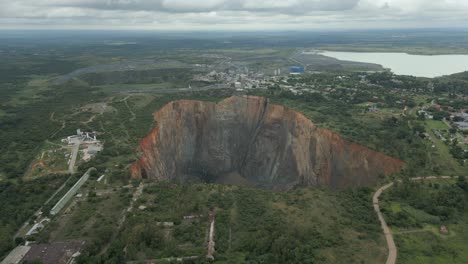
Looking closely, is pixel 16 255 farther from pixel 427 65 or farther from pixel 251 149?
pixel 427 65

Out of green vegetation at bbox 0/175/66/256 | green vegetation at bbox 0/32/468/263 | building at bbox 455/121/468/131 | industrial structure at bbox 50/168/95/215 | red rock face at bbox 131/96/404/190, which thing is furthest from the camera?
building at bbox 455/121/468/131

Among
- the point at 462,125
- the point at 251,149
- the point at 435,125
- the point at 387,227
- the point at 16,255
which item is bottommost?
the point at 251,149

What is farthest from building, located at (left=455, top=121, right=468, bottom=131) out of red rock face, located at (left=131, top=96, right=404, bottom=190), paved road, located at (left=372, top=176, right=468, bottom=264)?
red rock face, located at (left=131, top=96, right=404, bottom=190)

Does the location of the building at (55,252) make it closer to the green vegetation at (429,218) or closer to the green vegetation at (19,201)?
the green vegetation at (19,201)

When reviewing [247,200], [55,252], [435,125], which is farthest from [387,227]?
[435,125]

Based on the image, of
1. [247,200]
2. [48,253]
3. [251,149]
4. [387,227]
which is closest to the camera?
[48,253]

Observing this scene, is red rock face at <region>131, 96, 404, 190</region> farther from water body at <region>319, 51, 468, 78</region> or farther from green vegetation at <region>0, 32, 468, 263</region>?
water body at <region>319, 51, 468, 78</region>

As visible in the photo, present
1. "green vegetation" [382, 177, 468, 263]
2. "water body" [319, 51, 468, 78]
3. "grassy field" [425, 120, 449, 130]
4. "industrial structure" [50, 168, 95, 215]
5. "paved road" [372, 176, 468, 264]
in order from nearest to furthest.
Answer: "paved road" [372, 176, 468, 264], "green vegetation" [382, 177, 468, 263], "industrial structure" [50, 168, 95, 215], "grassy field" [425, 120, 449, 130], "water body" [319, 51, 468, 78]

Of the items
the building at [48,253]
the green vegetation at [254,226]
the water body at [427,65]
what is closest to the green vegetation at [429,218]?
the green vegetation at [254,226]

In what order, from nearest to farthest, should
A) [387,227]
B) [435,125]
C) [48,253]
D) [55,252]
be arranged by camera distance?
1. [48,253]
2. [55,252]
3. [387,227]
4. [435,125]
